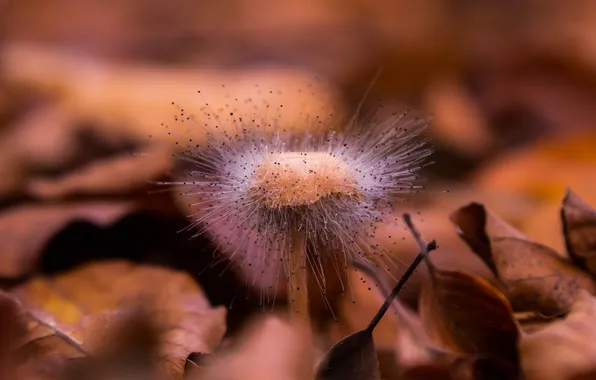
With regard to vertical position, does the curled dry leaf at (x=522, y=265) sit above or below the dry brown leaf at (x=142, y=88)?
above

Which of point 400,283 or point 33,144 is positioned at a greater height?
point 400,283

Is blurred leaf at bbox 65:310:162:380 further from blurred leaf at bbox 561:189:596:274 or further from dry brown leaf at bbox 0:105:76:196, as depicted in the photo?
dry brown leaf at bbox 0:105:76:196

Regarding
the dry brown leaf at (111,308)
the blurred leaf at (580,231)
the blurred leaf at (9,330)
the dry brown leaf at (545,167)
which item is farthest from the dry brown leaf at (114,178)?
the dry brown leaf at (545,167)

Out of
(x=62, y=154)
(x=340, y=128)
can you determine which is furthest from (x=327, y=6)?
(x=340, y=128)

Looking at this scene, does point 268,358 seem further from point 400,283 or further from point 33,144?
point 33,144

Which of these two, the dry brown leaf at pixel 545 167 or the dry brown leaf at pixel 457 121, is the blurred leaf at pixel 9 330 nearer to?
the dry brown leaf at pixel 545 167

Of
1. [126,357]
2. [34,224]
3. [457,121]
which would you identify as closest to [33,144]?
[34,224]
